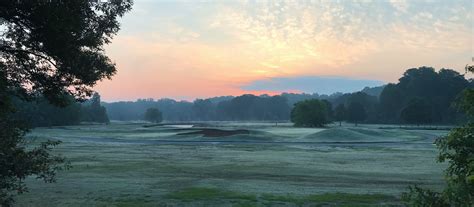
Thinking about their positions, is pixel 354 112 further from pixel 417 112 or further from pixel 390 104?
pixel 417 112

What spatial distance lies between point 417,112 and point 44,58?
137573 mm

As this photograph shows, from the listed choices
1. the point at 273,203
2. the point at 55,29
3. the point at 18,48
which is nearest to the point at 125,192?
the point at 273,203

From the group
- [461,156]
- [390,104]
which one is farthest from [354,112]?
[461,156]

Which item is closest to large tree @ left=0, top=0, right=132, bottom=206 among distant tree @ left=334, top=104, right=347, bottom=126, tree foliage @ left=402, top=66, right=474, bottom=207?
tree foliage @ left=402, top=66, right=474, bottom=207

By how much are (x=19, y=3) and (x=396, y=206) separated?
15.9 meters

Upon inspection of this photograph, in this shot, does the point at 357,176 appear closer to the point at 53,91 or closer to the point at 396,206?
the point at 396,206

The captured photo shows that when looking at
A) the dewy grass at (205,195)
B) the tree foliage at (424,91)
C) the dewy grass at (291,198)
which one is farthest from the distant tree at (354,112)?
the dewy grass at (205,195)

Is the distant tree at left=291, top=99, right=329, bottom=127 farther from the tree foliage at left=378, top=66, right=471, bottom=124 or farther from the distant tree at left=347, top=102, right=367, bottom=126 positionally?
the tree foliage at left=378, top=66, right=471, bottom=124

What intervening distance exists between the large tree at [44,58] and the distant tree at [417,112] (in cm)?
13529

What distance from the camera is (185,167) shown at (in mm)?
34781

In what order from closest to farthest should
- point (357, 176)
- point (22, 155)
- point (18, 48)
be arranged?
point (22, 155)
point (18, 48)
point (357, 176)

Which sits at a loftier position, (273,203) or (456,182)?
(456,182)

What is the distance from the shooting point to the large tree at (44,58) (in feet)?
34.2

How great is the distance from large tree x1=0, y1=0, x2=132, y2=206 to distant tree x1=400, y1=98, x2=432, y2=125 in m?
135
